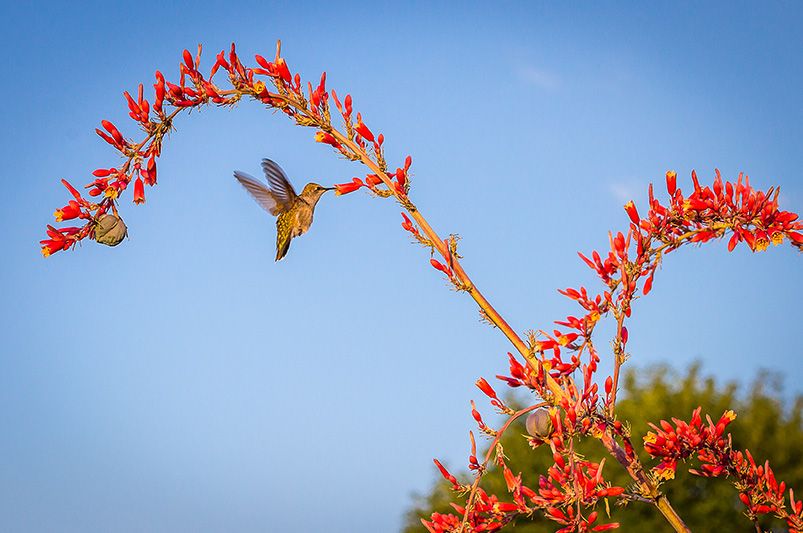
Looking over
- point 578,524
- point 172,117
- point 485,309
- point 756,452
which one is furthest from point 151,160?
point 756,452

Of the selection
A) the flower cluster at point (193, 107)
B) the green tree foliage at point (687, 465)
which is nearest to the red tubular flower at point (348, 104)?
the flower cluster at point (193, 107)

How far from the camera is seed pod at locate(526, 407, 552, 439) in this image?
3.04 meters

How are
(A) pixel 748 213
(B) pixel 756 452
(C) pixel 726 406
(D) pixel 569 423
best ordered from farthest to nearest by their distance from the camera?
(C) pixel 726 406, (B) pixel 756 452, (A) pixel 748 213, (D) pixel 569 423

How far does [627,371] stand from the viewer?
81.2 ft

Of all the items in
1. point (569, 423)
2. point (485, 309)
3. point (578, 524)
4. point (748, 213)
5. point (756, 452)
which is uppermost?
point (756, 452)

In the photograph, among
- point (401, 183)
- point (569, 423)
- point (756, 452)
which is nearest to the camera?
point (569, 423)

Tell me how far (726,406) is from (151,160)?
72.4ft

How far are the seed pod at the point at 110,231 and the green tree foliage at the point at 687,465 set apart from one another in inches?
634

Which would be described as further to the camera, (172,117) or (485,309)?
(172,117)

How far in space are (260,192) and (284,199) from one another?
0.21 m

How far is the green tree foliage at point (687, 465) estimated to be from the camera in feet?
65.0

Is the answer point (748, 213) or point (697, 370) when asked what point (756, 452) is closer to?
point (697, 370)

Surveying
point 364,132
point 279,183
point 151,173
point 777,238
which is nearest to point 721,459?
point 777,238

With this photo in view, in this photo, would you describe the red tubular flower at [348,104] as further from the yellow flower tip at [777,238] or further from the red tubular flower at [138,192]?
the yellow flower tip at [777,238]
